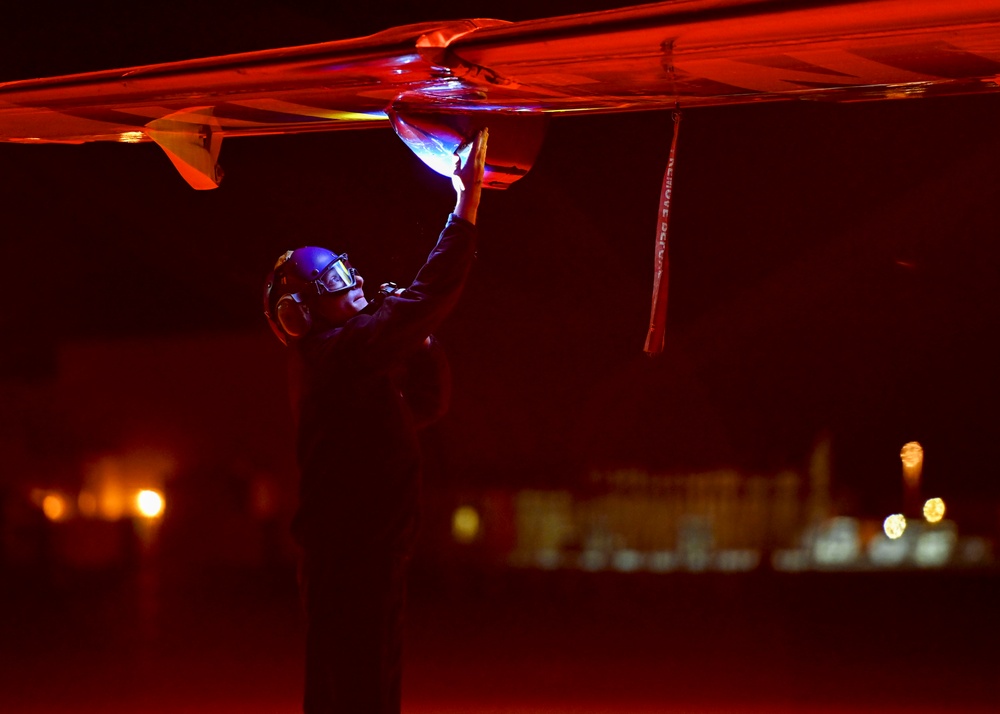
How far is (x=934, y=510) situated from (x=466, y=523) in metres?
4.44

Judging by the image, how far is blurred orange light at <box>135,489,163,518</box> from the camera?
1002cm

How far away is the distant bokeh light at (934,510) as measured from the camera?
31.1 feet

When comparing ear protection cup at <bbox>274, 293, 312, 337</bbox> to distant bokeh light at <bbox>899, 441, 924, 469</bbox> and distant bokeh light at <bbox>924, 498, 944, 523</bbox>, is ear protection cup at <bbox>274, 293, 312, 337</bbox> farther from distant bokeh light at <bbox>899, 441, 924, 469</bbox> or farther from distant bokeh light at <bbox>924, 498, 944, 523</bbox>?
distant bokeh light at <bbox>924, 498, 944, 523</bbox>

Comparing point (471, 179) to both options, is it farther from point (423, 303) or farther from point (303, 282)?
point (303, 282)

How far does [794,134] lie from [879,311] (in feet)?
8.52

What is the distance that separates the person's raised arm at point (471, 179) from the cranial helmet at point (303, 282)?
440 millimetres

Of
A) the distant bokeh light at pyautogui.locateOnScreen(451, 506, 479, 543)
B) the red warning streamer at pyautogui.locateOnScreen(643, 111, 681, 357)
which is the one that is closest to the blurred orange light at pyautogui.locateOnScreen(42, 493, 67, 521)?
the distant bokeh light at pyautogui.locateOnScreen(451, 506, 479, 543)

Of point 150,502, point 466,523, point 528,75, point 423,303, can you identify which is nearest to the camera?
point 528,75

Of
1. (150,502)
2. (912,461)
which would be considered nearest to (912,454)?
(912,461)

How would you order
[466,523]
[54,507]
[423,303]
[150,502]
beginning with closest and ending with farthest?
[423,303], [466,523], [54,507], [150,502]

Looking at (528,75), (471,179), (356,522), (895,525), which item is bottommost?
(356,522)

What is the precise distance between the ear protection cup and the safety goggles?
0.08 meters

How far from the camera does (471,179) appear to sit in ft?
9.28

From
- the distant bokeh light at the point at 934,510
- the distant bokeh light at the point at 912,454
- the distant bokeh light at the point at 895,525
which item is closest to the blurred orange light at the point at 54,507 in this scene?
the distant bokeh light at the point at 895,525
